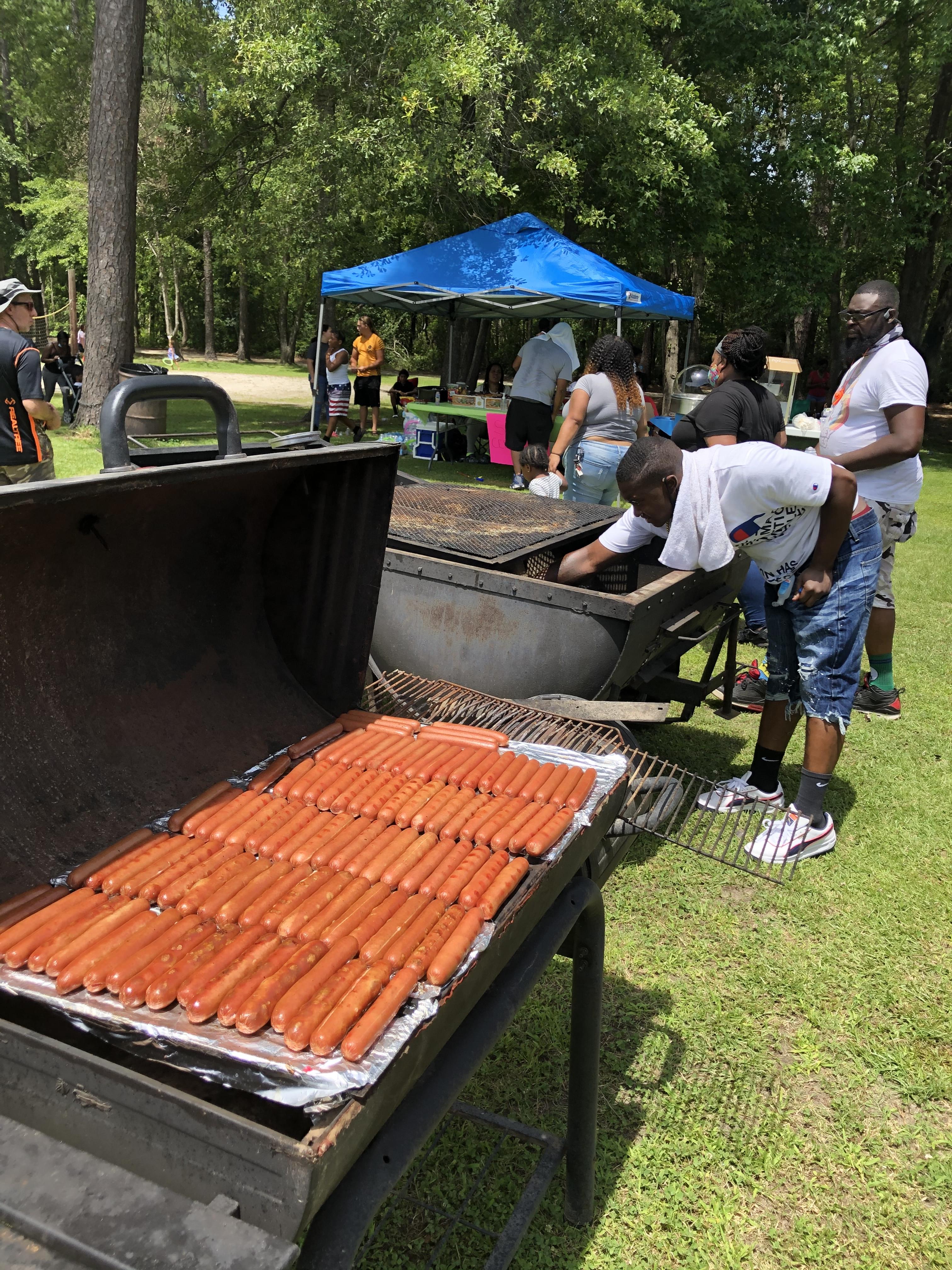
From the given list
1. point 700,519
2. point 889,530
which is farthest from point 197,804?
point 889,530

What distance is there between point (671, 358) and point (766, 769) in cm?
2088

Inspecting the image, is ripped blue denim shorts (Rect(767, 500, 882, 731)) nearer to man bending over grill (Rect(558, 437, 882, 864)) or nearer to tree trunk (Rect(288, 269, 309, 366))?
man bending over grill (Rect(558, 437, 882, 864))

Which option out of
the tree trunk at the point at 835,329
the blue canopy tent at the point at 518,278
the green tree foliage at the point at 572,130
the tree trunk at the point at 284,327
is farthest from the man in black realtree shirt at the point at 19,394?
the tree trunk at the point at 284,327

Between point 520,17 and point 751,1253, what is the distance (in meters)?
17.0

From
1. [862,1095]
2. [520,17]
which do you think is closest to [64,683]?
[862,1095]

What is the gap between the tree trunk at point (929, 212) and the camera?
807 inches

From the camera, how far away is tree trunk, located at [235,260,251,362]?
39350mm

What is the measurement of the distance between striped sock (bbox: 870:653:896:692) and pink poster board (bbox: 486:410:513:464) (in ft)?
30.1

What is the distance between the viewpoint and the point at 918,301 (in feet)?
72.5

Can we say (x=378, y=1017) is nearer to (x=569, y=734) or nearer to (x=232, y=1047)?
(x=232, y=1047)

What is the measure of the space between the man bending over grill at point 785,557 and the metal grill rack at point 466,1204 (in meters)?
1.73

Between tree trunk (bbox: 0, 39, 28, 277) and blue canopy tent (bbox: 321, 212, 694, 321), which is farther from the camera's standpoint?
tree trunk (bbox: 0, 39, 28, 277)

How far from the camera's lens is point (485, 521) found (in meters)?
4.98

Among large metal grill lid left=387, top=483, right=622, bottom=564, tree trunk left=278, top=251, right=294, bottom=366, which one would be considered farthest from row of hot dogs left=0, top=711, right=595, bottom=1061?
tree trunk left=278, top=251, right=294, bottom=366
